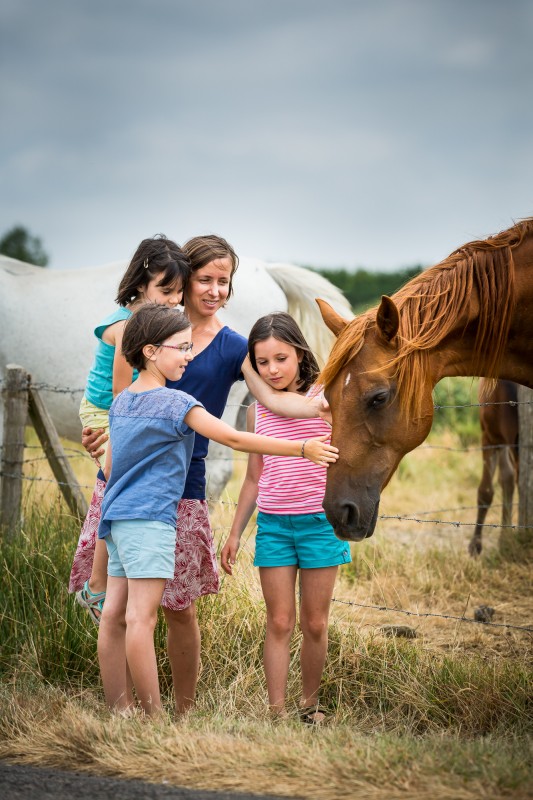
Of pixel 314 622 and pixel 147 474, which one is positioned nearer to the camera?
pixel 147 474

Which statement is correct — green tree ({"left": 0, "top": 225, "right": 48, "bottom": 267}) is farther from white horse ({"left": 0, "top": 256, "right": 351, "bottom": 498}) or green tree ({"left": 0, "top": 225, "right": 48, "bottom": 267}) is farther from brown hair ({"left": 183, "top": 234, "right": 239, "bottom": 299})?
brown hair ({"left": 183, "top": 234, "right": 239, "bottom": 299})

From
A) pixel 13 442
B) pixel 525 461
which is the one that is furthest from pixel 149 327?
pixel 525 461

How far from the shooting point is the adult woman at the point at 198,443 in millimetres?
3234

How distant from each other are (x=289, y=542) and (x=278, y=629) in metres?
0.34

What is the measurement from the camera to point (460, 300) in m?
3.08

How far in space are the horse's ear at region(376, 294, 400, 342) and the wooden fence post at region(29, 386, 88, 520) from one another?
8.29 ft

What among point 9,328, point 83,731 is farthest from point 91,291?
point 83,731

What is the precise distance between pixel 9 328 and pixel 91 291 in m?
0.68

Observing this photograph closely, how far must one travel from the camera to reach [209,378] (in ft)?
10.9

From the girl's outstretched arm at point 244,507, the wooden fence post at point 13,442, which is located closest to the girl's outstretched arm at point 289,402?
the girl's outstretched arm at point 244,507

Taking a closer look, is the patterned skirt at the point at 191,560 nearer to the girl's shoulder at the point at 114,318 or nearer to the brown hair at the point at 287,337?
the brown hair at the point at 287,337

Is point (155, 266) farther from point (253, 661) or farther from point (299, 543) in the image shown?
point (253, 661)

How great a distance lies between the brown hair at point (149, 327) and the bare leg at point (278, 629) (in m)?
0.99

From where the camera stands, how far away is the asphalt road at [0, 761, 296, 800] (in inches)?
95.0
